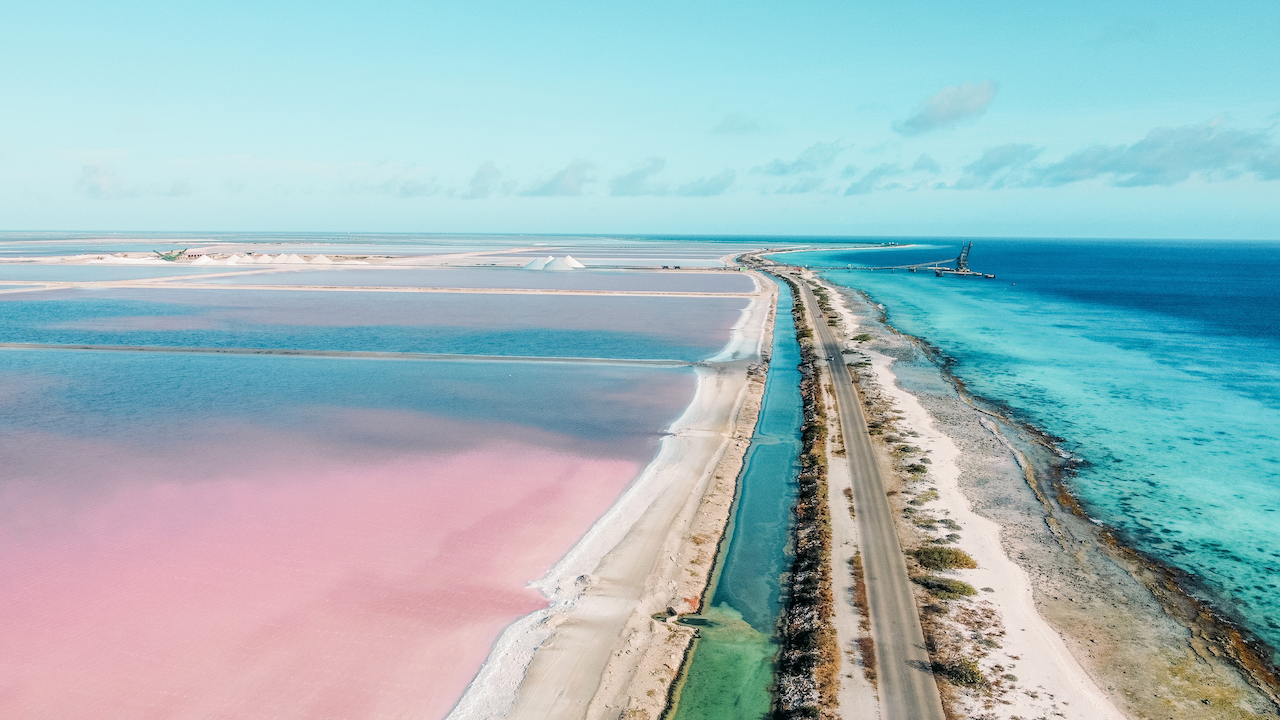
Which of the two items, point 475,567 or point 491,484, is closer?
point 475,567

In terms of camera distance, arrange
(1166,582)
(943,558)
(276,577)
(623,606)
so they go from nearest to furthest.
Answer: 1. (623,606)
2. (276,577)
3. (1166,582)
4. (943,558)

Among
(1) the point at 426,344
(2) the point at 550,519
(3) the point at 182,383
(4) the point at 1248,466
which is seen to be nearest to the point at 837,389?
(4) the point at 1248,466

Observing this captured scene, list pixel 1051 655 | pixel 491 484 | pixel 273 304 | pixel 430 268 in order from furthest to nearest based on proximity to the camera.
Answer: pixel 430 268 < pixel 273 304 < pixel 491 484 < pixel 1051 655

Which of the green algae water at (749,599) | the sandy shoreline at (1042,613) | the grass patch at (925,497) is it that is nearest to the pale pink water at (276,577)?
the green algae water at (749,599)

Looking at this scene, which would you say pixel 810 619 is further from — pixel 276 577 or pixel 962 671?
pixel 276 577

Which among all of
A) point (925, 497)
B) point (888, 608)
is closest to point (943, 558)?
point (888, 608)

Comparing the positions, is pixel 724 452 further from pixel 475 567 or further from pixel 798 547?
pixel 475 567

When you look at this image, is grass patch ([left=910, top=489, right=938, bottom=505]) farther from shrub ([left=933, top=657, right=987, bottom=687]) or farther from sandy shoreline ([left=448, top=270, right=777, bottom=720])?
shrub ([left=933, top=657, right=987, bottom=687])
